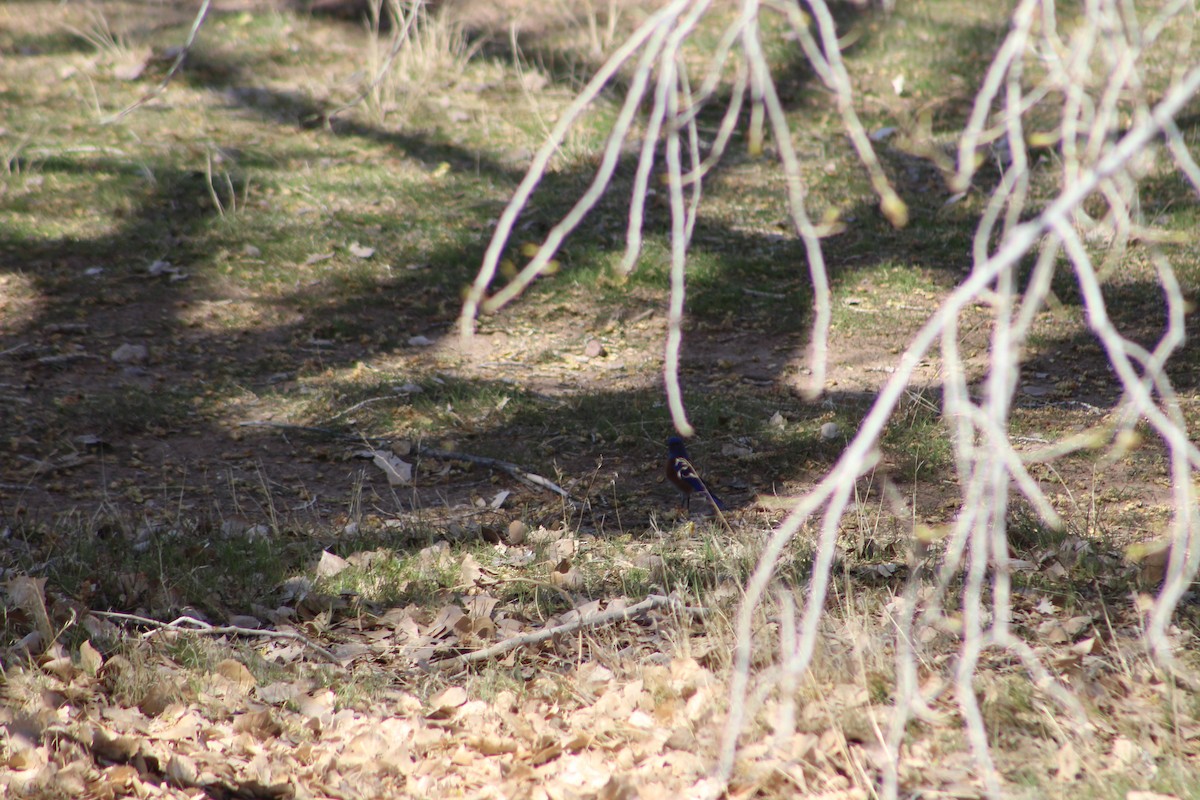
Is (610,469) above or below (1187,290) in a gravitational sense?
below

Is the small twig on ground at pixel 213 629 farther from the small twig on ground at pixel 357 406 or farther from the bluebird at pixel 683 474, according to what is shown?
the small twig on ground at pixel 357 406

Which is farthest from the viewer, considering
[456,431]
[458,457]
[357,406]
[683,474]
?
[357,406]

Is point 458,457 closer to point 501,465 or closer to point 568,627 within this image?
point 501,465

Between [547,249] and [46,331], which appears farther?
[46,331]

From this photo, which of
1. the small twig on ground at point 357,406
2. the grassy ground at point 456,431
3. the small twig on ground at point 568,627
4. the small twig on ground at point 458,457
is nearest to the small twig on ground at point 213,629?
the grassy ground at point 456,431

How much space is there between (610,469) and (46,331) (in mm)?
3945

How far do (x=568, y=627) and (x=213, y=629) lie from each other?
45.0 inches

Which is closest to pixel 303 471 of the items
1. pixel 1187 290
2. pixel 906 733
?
pixel 906 733

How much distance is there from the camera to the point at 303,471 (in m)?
5.07

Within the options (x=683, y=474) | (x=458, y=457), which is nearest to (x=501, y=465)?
(x=458, y=457)

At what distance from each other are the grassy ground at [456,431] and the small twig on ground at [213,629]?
4cm

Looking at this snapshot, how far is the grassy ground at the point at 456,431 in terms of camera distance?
2.78 meters

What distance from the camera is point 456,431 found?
5.43m

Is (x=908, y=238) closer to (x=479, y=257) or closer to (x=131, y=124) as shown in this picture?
(x=479, y=257)
